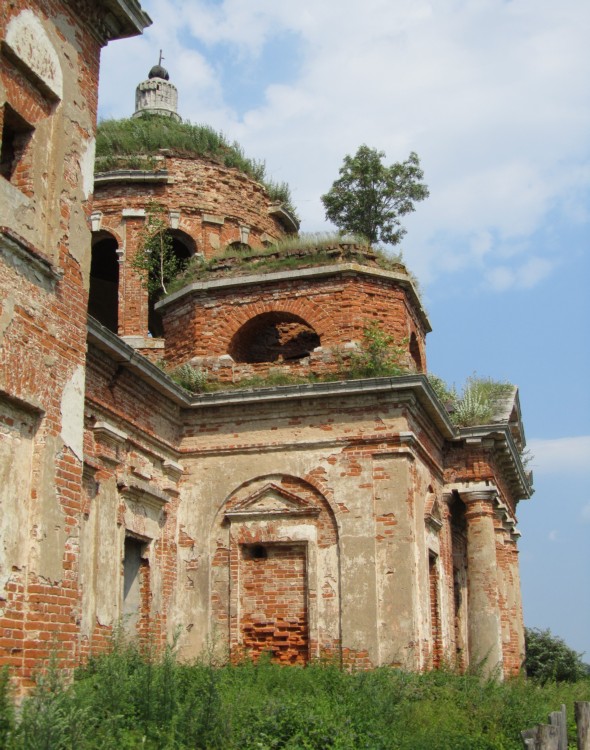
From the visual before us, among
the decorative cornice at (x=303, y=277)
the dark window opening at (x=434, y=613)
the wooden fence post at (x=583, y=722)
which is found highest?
the decorative cornice at (x=303, y=277)

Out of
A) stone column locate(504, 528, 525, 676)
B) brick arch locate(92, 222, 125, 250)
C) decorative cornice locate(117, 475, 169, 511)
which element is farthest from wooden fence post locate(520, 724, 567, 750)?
brick arch locate(92, 222, 125, 250)

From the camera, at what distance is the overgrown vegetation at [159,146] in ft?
61.9

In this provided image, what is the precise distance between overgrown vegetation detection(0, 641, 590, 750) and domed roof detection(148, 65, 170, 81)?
1504cm

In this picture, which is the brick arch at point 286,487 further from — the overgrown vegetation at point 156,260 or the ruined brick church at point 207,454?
the overgrown vegetation at point 156,260

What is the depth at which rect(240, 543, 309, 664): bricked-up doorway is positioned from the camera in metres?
12.4

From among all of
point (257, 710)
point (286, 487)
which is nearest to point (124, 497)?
point (286, 487)

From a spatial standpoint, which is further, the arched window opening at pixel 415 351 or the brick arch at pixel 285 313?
the arched window opening at pixel 415 351

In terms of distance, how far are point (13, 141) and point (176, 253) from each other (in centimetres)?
1139

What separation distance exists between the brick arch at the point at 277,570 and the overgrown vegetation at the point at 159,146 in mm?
8583

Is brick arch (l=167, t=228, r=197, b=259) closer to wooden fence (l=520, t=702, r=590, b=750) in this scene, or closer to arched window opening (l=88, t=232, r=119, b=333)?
arched window opening (l=88, t=232, r=119, b=333)

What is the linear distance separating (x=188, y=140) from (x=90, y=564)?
1122 centimetres

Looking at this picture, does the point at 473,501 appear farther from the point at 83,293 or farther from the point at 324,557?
the point at 83,293

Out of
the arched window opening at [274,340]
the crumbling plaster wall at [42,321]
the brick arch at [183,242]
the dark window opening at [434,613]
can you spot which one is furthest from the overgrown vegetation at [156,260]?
the crumbling plaster wall at [42,321]

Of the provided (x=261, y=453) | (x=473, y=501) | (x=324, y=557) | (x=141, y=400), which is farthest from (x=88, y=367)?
(x=473, y=501)
